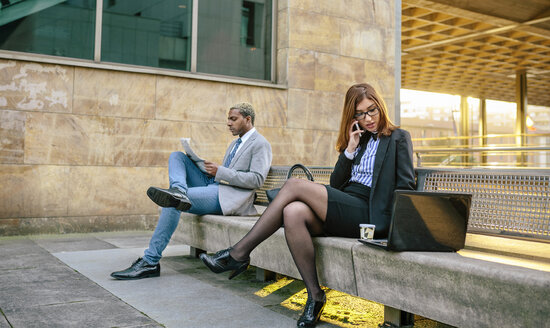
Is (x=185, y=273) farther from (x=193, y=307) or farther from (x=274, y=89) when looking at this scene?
(x=274, y=89)

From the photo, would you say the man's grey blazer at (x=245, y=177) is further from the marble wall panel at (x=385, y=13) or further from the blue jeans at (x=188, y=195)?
the marble wall panel at (x=385, y=13)

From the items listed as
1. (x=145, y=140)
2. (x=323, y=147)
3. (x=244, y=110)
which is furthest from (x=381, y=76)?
(x=244, y=110)

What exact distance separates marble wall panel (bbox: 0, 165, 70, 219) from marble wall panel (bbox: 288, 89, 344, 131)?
3.72 meters

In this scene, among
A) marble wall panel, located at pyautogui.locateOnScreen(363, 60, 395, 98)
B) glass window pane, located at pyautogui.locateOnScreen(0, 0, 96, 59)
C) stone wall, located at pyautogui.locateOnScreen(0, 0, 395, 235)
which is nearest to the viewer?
stone wall, located at pyautogui.locateOnScreen(0, 0, 395, 235)

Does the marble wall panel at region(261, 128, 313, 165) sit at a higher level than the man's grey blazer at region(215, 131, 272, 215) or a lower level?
higher

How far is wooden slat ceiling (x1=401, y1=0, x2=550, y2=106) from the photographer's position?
53.2 ft

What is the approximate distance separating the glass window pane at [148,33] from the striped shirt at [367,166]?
5228 mm

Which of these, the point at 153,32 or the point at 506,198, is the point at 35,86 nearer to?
the point at 153,32

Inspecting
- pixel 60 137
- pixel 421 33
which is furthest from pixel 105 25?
pixel 421 33

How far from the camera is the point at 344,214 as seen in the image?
3.27 metres

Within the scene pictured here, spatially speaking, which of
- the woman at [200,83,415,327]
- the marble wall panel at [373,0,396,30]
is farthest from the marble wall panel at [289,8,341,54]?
the woman at [200,83,415,327]

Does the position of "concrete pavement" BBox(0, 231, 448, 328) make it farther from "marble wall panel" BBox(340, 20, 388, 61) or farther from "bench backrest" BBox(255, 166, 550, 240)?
"marble wall panel" BBox(340, 20, 388, 61)

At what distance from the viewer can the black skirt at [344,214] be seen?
325cm

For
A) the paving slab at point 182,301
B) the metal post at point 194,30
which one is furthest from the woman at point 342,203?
the metal post at point 194,30
